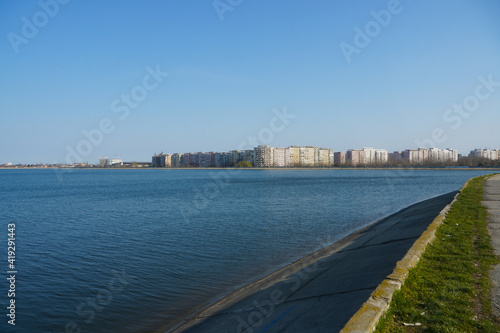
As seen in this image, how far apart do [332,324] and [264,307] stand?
2.53 meters

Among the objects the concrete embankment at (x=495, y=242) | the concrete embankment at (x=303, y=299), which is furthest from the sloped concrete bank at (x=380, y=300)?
the concrete embankment at (x=495, y=242)

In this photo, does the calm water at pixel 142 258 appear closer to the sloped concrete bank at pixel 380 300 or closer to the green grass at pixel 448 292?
the sloped concrete bank at pixel 380 300

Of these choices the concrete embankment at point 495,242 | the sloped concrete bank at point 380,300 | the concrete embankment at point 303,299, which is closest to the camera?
the sloped concrete bank at point 380,300

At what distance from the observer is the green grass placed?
412 cm

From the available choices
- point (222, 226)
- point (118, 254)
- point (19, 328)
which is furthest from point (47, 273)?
point (222, 226)

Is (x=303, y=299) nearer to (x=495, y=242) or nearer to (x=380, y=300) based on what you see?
(x=380, y=300)

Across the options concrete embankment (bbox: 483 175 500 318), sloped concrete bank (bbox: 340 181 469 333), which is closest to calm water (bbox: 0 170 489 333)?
sloped concrete bank (bbox: 340 181 469 333)

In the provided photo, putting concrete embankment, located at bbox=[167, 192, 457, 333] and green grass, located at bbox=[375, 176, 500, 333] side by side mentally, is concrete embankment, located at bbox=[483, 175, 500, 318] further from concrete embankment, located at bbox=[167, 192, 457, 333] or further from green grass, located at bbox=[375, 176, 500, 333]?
concrete embankment, located at bbox=[167, 192, 457, 333]

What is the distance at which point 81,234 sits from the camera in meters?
18.0

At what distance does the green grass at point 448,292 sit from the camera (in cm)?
412

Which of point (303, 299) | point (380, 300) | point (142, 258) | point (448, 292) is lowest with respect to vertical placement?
point (142, 258)

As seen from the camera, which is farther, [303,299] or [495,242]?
[495,242]

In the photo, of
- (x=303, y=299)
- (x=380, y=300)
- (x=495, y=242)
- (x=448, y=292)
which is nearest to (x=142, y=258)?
(x=303, y=299)

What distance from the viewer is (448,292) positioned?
198 inches
